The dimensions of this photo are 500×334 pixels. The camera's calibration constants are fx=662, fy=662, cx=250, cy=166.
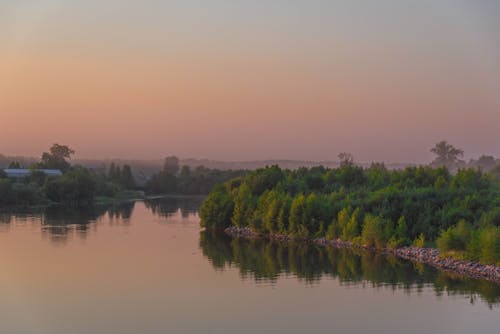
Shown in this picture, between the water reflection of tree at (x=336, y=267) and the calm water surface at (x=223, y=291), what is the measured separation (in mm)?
69

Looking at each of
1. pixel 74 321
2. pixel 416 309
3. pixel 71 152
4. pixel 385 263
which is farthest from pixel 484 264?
pixel 71 152

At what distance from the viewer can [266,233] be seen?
60531 mm

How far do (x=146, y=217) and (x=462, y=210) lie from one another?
4205 cm

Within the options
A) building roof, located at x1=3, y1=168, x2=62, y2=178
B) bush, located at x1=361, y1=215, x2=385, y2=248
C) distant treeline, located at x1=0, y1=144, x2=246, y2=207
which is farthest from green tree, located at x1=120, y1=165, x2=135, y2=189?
bush, located at x1=361, y1=215, x2=385, y2=248

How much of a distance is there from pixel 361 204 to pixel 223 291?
2500cm

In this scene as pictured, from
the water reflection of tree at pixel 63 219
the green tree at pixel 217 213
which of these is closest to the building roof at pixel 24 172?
the water reflection of tree at pixel 63 219

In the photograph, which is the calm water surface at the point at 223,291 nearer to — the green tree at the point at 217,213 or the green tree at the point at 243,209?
the green tree at the point at 243,209

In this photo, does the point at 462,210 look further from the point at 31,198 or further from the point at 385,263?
the point at 31,198

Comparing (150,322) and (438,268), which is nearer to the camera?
(150,322)

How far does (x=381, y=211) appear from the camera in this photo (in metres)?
51.8

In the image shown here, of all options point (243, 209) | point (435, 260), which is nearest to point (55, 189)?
point (243, 209)

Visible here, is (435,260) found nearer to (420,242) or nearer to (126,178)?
(420,242)

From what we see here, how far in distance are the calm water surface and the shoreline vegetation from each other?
290cm

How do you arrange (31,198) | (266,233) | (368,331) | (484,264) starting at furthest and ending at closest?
(31,198), (266,233), (484,264), (368,331)
